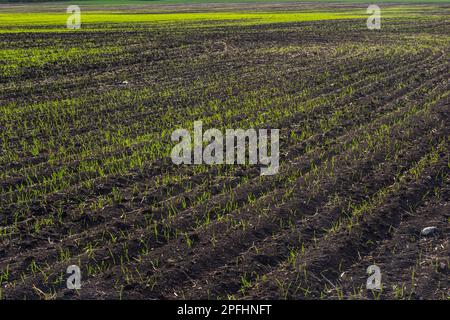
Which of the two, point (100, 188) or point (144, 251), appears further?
point (100, 188)

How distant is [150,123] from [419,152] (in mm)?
5167

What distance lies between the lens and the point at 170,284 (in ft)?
17.6

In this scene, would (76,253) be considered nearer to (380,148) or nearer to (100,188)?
(100,188)

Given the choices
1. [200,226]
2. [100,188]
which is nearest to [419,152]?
[200,226]

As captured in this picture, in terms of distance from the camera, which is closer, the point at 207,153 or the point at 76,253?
the point at 76,253

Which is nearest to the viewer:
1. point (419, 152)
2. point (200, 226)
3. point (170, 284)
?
point (170, 284)

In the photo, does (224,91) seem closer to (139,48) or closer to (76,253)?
(76,253)

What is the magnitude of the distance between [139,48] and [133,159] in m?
16.6

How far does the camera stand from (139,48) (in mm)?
24656

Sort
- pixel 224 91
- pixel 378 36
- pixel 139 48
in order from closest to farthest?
1. pixel 224 91
2. pixel 139 48
3. pixel 378 36

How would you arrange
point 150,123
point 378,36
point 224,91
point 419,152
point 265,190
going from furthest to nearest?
point 378,36 < point 224,91 < point 150,123 < point 419,152 < point 265,190

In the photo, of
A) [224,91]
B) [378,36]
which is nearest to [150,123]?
[224,91]
